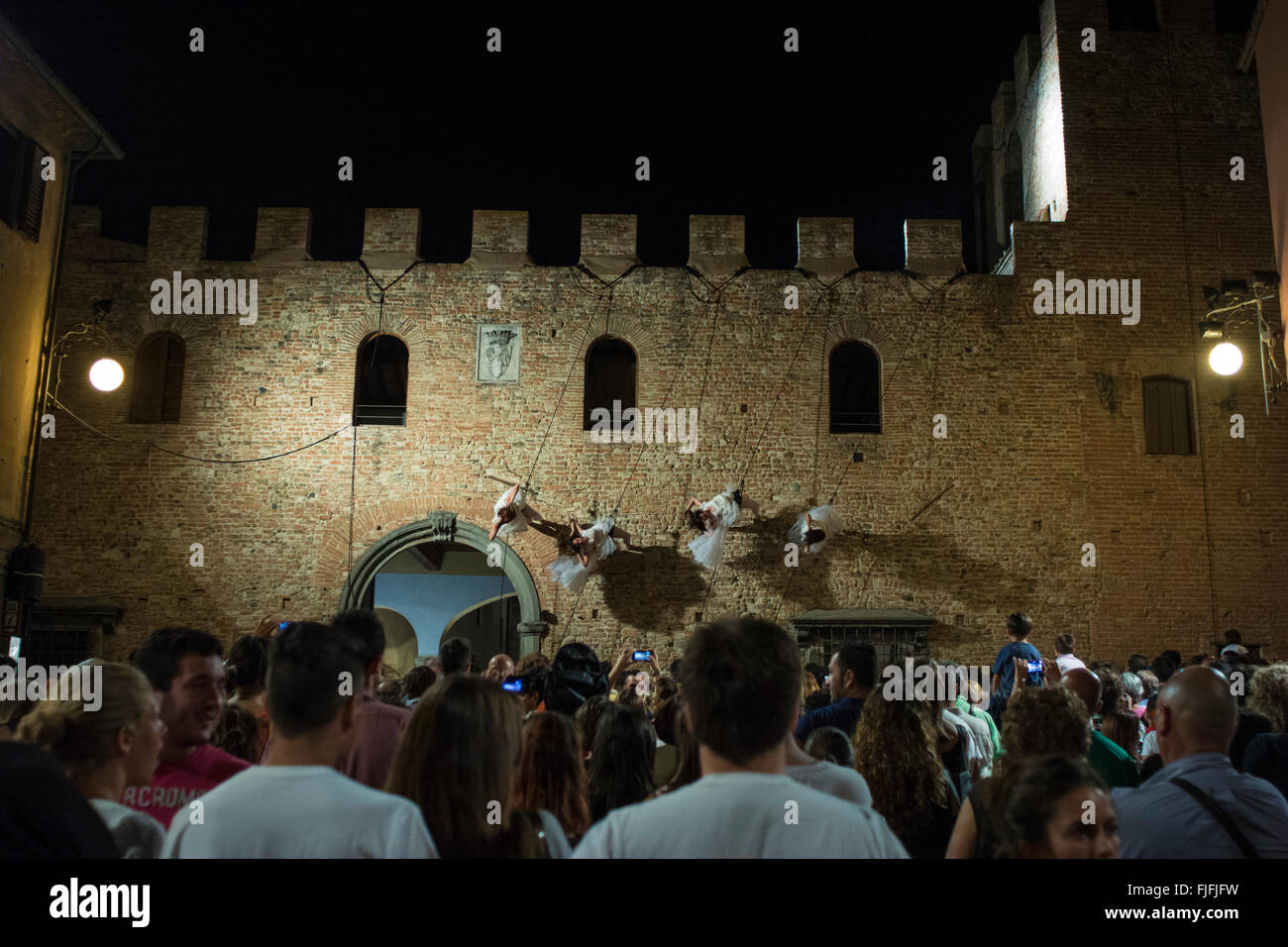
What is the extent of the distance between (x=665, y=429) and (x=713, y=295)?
2.08 meters

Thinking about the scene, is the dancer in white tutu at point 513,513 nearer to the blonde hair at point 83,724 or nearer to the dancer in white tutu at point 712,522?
the dancer in white tutu at point 712,522

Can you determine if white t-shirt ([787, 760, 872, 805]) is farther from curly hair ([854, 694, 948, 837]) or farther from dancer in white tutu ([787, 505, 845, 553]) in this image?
dancer in white tutu ([787, 505, 845, 553])

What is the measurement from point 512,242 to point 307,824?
1257cm

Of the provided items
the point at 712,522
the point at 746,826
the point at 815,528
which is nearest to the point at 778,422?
the point at 815,528

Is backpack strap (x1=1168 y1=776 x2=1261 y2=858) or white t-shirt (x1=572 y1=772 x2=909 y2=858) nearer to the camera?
white t-shirt (x1=572 y1=772 x2=909 y2=858)

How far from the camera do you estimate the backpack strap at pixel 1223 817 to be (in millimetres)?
2807

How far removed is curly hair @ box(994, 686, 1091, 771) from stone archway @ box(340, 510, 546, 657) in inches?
379

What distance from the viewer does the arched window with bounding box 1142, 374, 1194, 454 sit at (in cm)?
1351

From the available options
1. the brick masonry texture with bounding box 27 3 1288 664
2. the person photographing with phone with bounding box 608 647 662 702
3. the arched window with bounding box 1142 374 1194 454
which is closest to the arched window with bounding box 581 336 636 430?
the brick masonry texture with bounding box 27 3 1288 664

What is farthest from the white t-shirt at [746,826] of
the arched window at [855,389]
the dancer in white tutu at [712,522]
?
the arched window at [855,389]

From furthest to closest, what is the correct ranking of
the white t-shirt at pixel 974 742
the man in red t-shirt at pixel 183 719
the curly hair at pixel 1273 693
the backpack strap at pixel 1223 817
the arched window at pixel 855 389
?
1. the arched window at pixel 855 389
2. the white t-shirt at pixel 974 742
3. the curly hair at pixel 1273 693
4. the man in red t-shirt at pixel 183 719
5. the backpack strap at pixel 1223 817

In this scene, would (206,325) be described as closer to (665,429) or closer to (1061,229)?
(665,429)

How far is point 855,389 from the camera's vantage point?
14.9 metres

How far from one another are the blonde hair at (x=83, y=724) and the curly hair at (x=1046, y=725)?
9.45 feet
